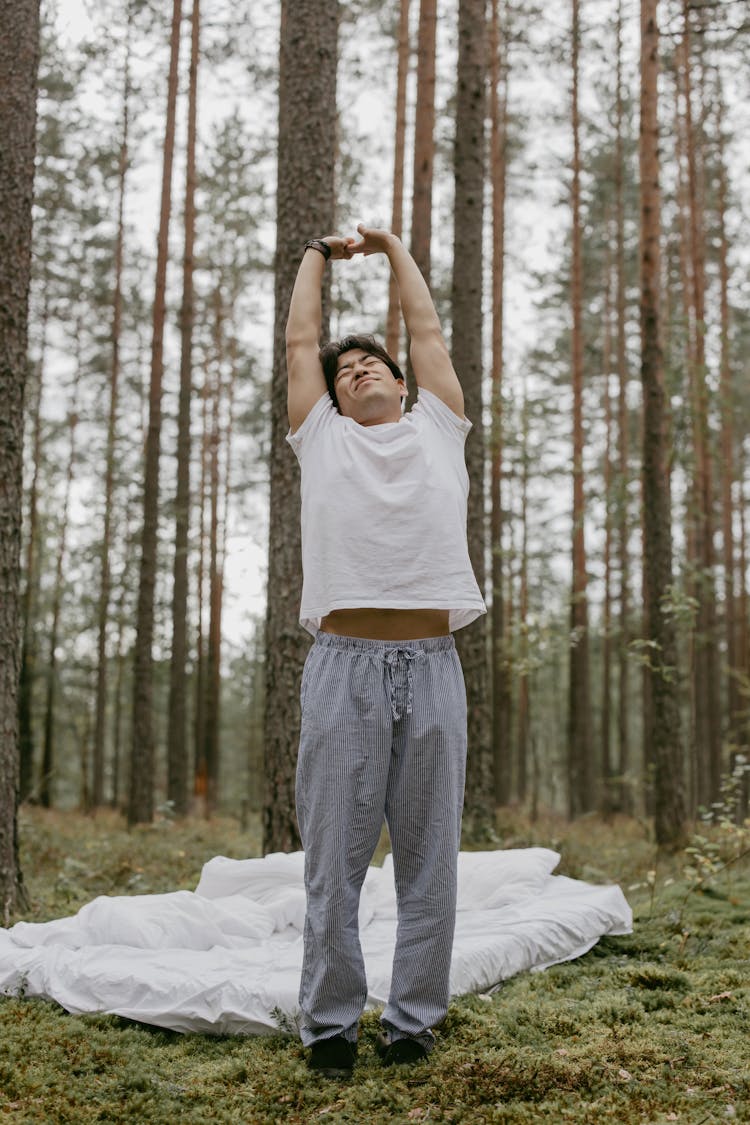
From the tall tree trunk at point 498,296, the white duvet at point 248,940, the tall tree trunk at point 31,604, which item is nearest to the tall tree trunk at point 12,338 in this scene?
the white duvet at point 248,940

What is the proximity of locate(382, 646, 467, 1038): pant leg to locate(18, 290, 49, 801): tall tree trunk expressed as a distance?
1086 centimetres

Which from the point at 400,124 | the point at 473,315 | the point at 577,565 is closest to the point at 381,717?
the point at 473,315

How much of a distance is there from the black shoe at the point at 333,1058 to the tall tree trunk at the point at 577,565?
11674mm

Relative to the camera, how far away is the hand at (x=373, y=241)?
3.43 metres

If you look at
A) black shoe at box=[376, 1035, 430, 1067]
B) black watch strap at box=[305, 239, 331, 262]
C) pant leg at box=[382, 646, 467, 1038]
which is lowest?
black shoe at box=[376, 1035, 430, 1067]

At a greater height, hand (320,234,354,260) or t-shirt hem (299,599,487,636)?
hand (320,234,354,260)

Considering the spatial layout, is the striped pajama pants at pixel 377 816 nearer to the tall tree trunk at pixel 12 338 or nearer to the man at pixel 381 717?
the man at pixel 381 717

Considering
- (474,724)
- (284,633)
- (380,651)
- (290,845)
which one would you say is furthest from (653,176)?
(380,651)

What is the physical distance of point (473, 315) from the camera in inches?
355

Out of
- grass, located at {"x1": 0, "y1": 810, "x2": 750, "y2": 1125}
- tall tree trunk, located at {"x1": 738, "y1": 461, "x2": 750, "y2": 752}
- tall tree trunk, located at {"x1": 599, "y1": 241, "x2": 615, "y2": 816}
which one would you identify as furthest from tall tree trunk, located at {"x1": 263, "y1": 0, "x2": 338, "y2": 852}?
tall tree trunk, located at {"x1": 599, "y1": 241, "x2": 615, "y2": 816}

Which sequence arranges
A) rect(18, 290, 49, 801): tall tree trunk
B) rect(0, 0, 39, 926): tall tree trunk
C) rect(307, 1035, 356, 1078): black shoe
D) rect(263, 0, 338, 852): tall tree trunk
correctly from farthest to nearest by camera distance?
rect(18, 290, 49, 801): tall tree trunk < rect(263, 0, 338, 852): tall tree trunk < rect(0, 0, 39, 926): tall tree trunk < rect(307, 1035, 356, 1078): black shoe

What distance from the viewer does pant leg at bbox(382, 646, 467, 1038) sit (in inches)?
120

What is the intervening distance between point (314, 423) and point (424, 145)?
808cm

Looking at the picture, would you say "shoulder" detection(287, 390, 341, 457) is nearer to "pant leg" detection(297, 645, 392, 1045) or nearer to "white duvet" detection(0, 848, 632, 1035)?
"pant leg" detection(297, 645, 392, 1045)
